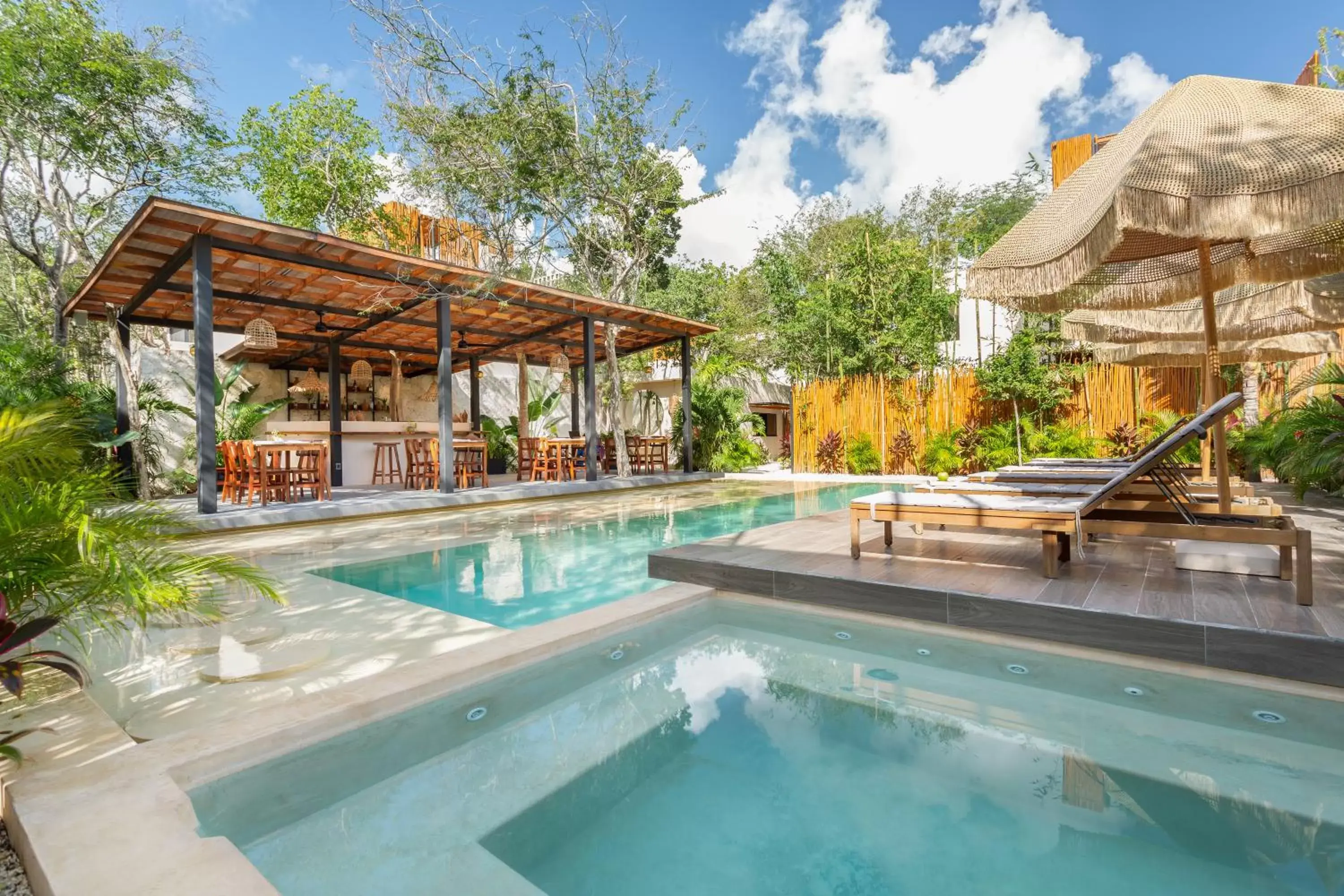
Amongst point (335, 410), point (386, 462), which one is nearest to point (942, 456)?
point (386, 462)

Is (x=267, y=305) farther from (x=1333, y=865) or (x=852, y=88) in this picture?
(x=852, y=88)

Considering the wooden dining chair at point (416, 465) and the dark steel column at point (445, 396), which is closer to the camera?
the dark steel column at point (445, 396)

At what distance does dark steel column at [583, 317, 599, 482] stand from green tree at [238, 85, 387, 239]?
40.9ft

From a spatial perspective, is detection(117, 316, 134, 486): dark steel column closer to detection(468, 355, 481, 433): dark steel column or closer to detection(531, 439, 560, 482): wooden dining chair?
detection(531, 439, 560, 482): wooden dining chair

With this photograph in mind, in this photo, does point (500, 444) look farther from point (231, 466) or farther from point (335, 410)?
point (231, 466)

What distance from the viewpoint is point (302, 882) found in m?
1.67

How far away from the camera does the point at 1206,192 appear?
303 cm

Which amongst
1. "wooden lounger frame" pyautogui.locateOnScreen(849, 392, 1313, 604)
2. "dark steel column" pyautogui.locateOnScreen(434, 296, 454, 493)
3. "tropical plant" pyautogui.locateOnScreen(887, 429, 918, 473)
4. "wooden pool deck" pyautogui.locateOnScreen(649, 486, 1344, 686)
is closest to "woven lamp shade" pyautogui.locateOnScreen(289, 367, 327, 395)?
"dark steel column" pyautogui.locateOnScreen(434, 296, 454, 493)

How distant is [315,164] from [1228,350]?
23477mm

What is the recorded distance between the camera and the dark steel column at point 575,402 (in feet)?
57.6

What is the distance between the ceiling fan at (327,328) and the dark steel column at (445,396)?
2.84 meters

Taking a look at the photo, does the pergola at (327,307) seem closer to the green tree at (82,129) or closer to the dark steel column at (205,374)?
the dark steel column at (205,374)

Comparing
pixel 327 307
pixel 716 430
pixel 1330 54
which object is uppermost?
pixel 1330 54

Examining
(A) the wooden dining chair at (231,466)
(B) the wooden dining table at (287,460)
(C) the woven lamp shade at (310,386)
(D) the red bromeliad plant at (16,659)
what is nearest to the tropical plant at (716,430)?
(C) the woven lamp shade at (310,386)
